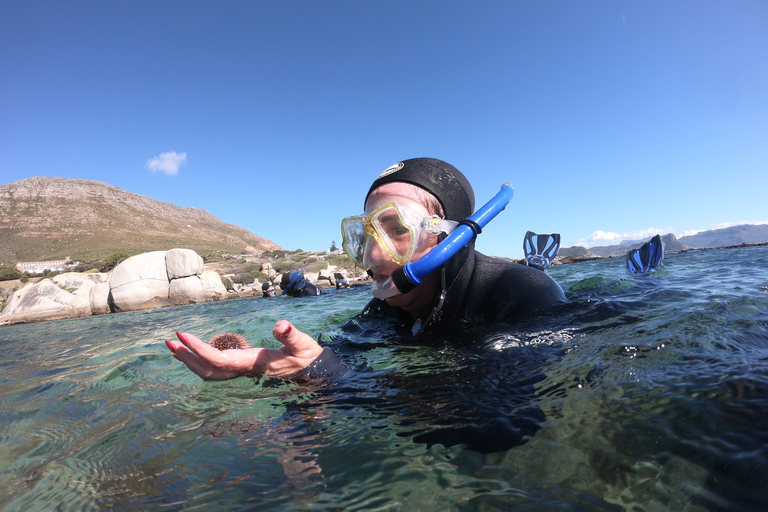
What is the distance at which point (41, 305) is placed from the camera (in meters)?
13.8

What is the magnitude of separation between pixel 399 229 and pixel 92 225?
95527mm

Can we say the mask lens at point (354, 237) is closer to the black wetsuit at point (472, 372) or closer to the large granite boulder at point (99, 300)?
the black wetsuit at point (472, 372)

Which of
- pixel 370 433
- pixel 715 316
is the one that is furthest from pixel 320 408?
pixel 715 316

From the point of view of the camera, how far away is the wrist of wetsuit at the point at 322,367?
172 cm

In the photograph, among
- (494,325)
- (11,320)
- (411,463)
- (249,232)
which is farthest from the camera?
(249,232)

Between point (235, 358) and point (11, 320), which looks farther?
point (11, 320)

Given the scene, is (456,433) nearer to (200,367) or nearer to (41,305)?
(200,367)

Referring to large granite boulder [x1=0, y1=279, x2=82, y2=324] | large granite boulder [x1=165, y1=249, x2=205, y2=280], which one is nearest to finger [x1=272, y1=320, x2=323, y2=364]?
large granite boulder [x1=0, y1=279, x2=82, y2=324]

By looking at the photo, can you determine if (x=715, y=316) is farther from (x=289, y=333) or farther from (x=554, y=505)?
(x=289, y=333)

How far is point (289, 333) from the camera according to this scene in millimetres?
1494

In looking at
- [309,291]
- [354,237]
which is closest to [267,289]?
[309,291]

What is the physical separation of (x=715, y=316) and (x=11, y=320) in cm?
1997

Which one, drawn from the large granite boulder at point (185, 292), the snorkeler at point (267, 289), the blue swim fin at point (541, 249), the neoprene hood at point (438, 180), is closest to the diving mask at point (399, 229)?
the neoprene hood at point (438, 180)

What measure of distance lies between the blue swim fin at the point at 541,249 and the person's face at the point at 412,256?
19.9 feet
